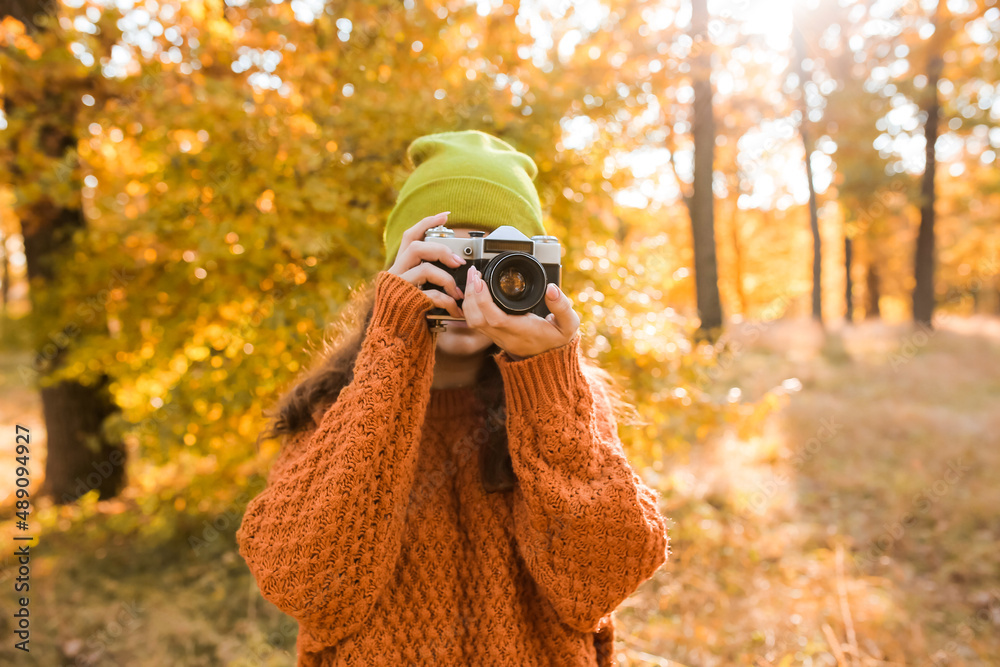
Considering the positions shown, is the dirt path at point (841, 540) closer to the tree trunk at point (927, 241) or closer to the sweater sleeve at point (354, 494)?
the sweater sleeve at point (354, 494)

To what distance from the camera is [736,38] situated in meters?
5.29

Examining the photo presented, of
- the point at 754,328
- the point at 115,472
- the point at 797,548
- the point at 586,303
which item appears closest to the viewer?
the point at 586,303

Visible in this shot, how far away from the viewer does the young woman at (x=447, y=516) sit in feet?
3.43

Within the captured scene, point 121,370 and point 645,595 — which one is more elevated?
point 121,370

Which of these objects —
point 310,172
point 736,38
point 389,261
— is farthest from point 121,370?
point 736,38

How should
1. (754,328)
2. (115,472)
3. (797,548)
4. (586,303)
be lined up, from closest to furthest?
(586,303) → (797,548) → (115,472) → (754,328)

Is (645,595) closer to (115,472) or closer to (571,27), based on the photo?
(571,27)

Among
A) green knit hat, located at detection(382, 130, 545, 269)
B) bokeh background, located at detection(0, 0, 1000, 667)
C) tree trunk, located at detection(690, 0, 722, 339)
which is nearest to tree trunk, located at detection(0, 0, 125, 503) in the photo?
bokeh background, located at detection(0, 0, 1000, 667)

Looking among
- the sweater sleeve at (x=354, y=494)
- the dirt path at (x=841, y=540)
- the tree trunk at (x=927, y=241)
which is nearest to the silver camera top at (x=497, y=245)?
the sweater sleeve at (x=354, y=494)

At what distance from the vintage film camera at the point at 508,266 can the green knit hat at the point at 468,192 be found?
12 cm

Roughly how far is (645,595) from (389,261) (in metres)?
2.66

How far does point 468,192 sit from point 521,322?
0.38 m

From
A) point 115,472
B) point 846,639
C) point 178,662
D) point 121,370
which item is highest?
point 121,370

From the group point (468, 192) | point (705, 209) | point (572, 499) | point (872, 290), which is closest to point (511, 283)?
point (468, 192)
